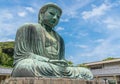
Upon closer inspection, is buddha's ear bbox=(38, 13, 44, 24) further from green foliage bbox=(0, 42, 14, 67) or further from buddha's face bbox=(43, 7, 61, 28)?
green foliage bbox=(0, 42, 14, 67)

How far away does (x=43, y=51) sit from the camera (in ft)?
21.3

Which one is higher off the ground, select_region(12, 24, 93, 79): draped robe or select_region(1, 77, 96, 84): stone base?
select_region(12, 24, 93, 79): draped robe

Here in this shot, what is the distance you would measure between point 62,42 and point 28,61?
6.27ft

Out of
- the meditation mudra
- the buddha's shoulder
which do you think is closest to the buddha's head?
the meditation mudra

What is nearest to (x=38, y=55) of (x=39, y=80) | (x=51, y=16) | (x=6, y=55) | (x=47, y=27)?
(x=39, y=80)

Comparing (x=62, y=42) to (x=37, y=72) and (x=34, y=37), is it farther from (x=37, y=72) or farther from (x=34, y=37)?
(x=37, y=72)

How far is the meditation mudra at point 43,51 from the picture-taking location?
5.65 m

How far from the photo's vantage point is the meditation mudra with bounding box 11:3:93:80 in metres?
5.65

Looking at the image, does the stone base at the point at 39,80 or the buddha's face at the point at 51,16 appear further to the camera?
the buddha's face at the point at 51,16

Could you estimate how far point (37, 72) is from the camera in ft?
18.3

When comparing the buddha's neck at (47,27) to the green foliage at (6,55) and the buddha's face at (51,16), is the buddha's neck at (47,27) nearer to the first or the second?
the buddha's face at (51,16)

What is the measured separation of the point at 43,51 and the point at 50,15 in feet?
3.68

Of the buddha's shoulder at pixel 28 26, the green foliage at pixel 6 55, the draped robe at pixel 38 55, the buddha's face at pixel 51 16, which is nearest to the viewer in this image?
the draped robe at pixel 38 55

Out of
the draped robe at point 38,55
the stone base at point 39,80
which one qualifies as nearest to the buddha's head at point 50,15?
the draped robe at point 38,55
